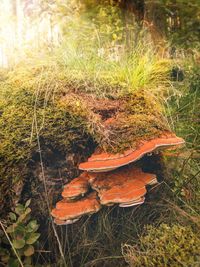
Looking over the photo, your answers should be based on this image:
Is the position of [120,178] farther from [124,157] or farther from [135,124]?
[135,124]

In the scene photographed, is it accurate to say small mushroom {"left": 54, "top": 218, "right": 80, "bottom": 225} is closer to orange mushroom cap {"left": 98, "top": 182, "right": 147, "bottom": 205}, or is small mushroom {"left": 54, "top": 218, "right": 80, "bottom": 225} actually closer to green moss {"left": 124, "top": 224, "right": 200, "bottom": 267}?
orange mushroom cap {"left": 98, "top": 182, "right": 147, "bottom": 205}

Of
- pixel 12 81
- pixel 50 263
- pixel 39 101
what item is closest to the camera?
pixel 50 263

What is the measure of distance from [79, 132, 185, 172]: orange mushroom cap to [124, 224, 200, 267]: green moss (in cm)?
30

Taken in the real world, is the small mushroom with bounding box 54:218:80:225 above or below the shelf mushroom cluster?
below

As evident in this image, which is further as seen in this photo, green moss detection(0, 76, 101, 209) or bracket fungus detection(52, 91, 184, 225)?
green moss detection(0, 76, 101, 209)

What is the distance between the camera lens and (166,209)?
1.36 meters

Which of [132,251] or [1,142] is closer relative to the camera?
[132,251]

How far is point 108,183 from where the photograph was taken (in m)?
1.28

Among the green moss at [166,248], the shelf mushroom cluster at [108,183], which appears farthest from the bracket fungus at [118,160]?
the green moss at [166,248]

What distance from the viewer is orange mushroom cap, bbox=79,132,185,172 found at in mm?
1195

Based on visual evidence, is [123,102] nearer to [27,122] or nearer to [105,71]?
[105,71]

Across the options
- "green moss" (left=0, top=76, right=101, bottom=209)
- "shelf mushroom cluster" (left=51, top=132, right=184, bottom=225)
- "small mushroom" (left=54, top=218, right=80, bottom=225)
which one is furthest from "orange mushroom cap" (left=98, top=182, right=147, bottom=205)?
"green moss" (left=0, top=76, right=101, bottom=209)

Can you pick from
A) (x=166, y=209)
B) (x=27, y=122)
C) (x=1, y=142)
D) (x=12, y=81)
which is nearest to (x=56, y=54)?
(x=12, y=81)

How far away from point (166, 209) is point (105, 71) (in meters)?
0.66
